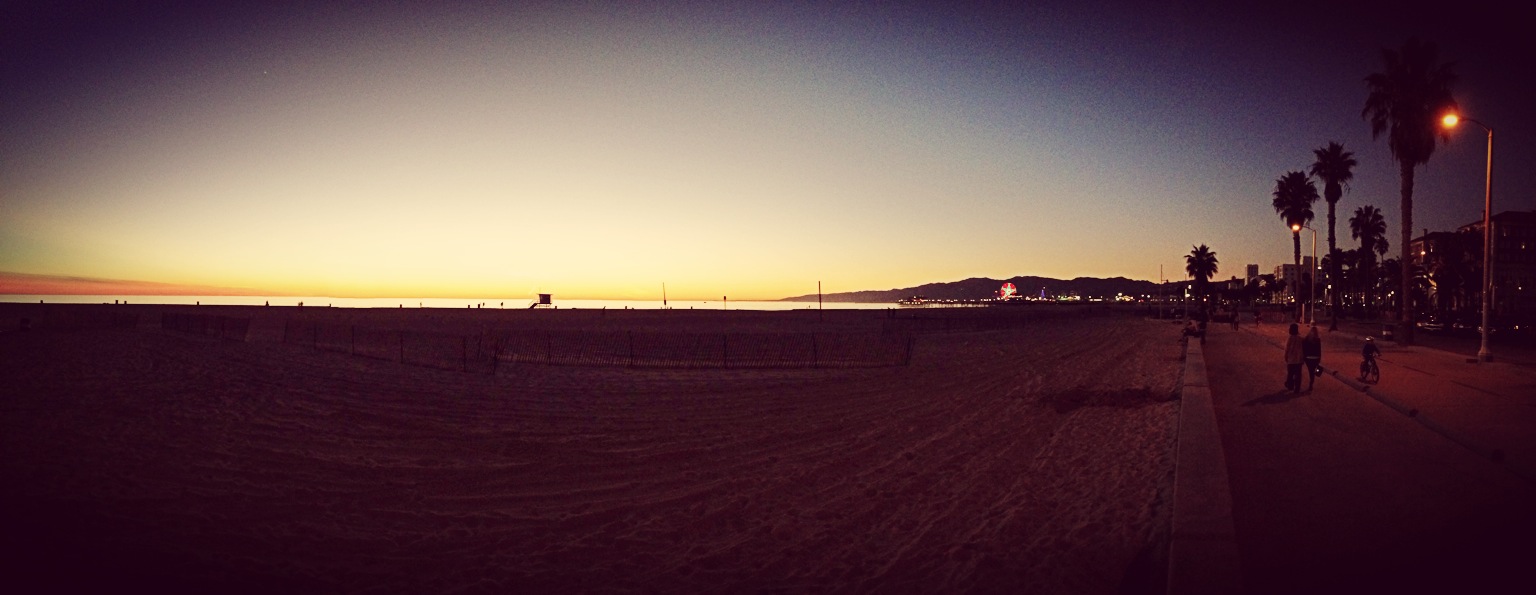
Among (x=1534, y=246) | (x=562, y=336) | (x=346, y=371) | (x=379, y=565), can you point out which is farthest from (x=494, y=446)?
(x=1534, y=246)

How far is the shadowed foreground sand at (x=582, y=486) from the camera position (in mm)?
6035

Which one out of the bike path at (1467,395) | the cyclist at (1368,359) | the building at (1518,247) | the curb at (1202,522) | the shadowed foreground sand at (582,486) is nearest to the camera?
the curb at (1202,522)

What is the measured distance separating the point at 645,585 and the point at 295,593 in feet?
9.13

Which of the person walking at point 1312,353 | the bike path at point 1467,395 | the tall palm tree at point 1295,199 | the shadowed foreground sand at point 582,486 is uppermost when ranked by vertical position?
the tall palm tree at point 1295,199

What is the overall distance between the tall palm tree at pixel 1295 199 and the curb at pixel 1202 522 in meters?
60.5

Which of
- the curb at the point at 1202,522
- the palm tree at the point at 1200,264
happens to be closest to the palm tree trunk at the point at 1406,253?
the curb at the point at 1202,522

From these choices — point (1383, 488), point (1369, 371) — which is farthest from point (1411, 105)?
point (1383, 488)

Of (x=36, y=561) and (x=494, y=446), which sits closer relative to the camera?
(x=36, y=561)

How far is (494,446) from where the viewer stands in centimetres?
1138

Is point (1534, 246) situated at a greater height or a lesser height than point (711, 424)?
greater

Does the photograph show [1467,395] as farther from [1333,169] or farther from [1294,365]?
[1333,169]

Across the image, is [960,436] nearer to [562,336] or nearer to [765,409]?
[765,409]

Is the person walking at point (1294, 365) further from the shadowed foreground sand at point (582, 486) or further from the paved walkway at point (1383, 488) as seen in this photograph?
the shadowed foreground sand at point (582, 486)

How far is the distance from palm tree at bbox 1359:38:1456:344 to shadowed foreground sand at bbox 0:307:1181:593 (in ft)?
73.3
